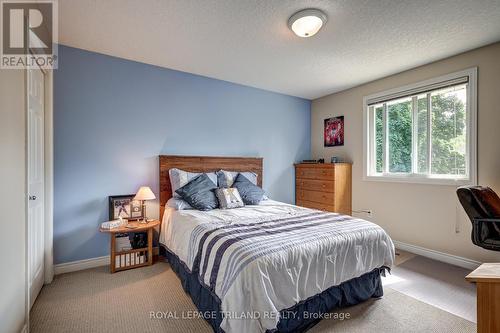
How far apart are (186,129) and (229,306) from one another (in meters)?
2.56

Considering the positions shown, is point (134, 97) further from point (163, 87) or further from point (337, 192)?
point (337, 192)

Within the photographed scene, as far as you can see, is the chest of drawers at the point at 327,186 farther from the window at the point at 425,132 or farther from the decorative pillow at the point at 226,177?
the decorative pillow at the point at 226,177

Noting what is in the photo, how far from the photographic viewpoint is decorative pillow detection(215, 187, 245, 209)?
118 inches

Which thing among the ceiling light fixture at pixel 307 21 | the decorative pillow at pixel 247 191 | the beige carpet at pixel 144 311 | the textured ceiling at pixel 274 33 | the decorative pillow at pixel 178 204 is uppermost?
the textured ceiling at pixel 274 33

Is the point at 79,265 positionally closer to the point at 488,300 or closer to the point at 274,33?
the point at 274,33

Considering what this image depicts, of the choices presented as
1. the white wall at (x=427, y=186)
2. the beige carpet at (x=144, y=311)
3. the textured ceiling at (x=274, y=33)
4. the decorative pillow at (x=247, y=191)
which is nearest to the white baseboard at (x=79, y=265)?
the beige carpet at (x=144, y=311)

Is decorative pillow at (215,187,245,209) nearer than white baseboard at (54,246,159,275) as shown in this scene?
No

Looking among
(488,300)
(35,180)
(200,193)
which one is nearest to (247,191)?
(200,193)

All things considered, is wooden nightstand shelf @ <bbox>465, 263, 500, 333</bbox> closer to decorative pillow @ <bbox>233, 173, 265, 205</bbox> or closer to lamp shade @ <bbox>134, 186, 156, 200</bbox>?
decorative pillow @ <bbox>233, 173, 265, 205</bbox>

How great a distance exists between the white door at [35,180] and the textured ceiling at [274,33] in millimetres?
715

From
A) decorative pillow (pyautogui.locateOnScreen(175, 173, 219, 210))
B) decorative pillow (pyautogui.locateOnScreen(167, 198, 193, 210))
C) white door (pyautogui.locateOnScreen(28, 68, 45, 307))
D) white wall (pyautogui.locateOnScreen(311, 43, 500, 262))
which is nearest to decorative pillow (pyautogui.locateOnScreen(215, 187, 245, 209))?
decorative pillow (pyautogui.locateOnScreen(175, 173, 219, 210))

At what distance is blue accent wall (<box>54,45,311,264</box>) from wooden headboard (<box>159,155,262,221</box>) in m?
0.10

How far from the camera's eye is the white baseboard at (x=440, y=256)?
9.15 feet

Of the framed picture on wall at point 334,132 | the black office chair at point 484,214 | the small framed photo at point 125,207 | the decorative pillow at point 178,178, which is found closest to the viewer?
the black office chair at point 484,214
